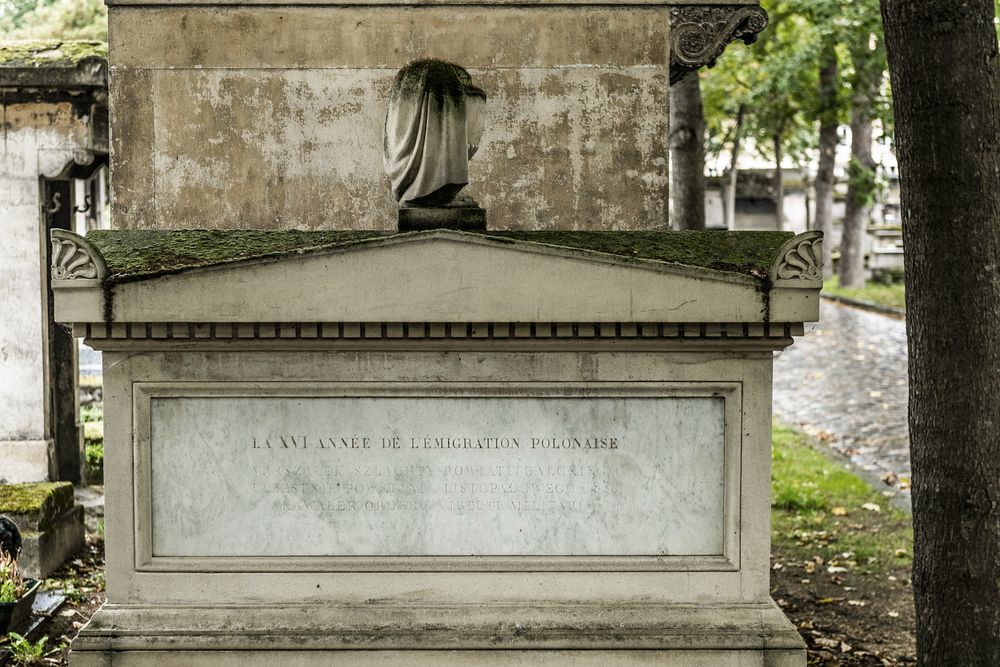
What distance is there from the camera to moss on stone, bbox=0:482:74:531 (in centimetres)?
735

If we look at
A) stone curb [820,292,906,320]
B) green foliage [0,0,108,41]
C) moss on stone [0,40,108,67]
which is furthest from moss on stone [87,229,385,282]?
stone curb [820,292,906,320]

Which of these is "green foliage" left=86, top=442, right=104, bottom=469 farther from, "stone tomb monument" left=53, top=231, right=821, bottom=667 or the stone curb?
the stone curb

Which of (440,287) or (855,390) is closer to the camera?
(440,287)

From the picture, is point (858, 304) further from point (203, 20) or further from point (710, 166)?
point (203, 20)

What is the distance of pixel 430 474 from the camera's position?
4273 millimetres

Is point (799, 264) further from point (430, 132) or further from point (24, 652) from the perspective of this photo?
point (24, 652)

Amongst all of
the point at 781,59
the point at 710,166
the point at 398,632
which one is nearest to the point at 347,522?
the point at 398,632

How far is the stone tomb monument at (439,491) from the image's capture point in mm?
4184

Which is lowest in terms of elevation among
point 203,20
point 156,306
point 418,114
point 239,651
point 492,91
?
point 239,651

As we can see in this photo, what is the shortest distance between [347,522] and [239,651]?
0.62 m

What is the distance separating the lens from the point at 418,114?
4.38 meters

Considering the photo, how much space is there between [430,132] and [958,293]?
2.51 metres

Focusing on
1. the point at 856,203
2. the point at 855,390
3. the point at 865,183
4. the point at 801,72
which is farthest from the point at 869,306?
the point at 855,390

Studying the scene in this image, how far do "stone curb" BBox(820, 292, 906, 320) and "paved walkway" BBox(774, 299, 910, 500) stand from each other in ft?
0.87
